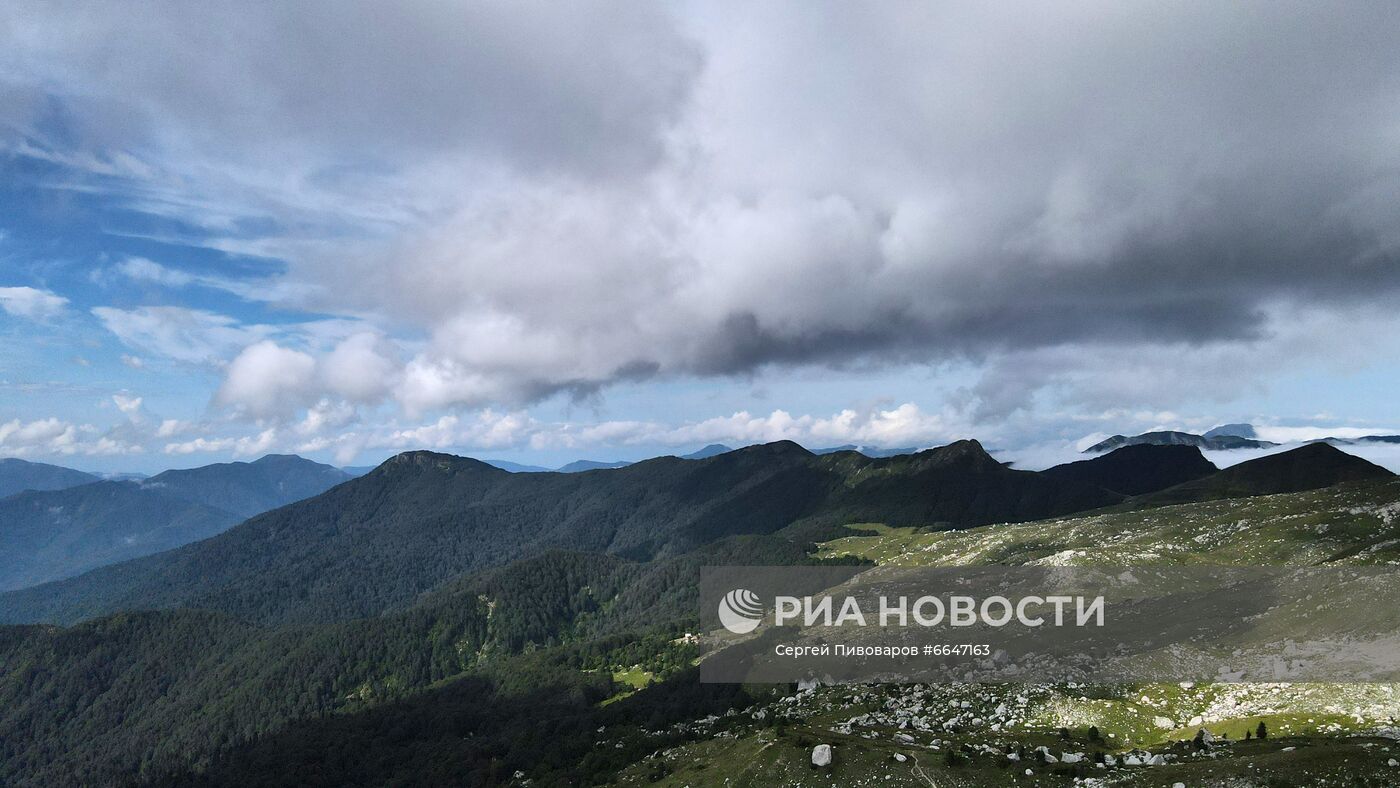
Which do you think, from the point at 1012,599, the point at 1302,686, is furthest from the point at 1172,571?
the point at 1302,686

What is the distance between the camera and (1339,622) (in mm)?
111750

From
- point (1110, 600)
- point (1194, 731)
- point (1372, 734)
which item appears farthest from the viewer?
point (1110, 600)

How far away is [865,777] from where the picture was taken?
257 feet

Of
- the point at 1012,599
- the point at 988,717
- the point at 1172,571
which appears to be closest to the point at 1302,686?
the point at 988,717

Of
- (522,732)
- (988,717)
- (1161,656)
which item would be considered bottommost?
(522,732)

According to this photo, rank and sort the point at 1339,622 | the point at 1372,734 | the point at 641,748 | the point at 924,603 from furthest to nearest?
the point at 924,603 → the point at 641,748 → the point at 1339,622 → the point at 1372,734

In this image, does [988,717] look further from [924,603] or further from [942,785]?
[924,603]

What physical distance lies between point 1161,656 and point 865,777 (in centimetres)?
7360

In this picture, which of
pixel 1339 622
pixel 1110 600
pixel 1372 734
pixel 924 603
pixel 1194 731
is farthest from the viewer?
pixel 924 603

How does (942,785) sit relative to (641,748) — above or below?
above

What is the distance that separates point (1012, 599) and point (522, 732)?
14301 cm

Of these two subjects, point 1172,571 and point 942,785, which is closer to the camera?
point 942,785

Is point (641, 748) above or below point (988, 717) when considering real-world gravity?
below

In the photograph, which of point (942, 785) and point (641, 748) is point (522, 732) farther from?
point (942, 785)
